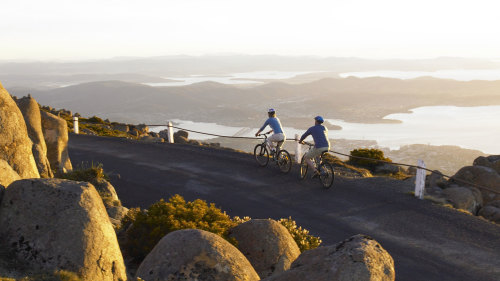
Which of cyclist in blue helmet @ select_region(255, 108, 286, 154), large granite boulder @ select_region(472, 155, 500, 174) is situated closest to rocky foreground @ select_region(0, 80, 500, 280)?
cyclist in blue helmet @ select_region(255, 108, 286, 154)

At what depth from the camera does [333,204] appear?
1446cm

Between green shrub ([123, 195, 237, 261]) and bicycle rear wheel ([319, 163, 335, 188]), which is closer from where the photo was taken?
green shrub ([123, 195, 237, 261])

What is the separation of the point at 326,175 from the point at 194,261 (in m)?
10.0

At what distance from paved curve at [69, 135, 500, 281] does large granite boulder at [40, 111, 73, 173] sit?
2155 millimetres

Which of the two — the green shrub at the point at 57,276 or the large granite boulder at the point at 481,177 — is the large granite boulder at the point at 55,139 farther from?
the large granite boulder at the point at 481,177

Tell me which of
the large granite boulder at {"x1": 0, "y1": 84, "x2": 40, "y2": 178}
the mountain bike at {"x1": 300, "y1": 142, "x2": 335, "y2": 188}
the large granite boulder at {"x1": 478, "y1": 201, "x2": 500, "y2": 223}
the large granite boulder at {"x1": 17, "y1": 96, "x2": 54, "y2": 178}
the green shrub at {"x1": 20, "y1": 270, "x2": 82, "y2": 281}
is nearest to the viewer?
the green shrub at {"x1": 20, "y1": 270, "x2": 82, "y2": 281}

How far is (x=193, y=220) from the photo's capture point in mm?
9023

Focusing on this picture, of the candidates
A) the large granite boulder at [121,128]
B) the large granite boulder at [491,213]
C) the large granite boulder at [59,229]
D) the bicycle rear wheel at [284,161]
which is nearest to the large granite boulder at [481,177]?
the large granite boulder at [491,213]

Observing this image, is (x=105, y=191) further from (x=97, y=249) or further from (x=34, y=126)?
(x=97, y=249)

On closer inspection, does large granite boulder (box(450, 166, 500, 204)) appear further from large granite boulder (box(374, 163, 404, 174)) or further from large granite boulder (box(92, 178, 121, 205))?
large granite boulder (box(92, 178, 121, 205))

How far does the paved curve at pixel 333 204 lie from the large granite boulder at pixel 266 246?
3.05m

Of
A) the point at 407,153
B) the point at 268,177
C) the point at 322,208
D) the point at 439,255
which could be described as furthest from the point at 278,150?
the point at 407,153

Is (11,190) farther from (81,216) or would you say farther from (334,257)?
(334,257)

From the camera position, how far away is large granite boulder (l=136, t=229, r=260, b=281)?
632 cm
